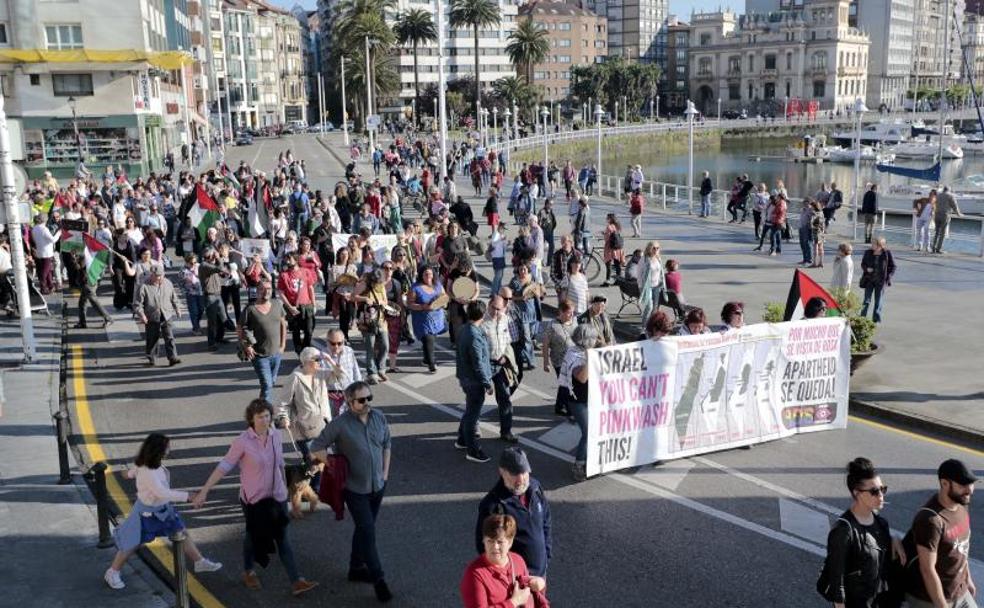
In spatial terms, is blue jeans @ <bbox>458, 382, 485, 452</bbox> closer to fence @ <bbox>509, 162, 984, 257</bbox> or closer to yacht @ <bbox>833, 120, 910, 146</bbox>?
fence @ <bbox>509, 162, 984, 257</bbox>

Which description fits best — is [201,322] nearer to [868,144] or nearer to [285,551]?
[285,551]

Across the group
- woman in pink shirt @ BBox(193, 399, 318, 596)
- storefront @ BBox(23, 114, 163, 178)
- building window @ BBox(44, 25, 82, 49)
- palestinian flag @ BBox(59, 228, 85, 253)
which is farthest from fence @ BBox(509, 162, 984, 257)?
building window @ BBox(44, 25, 82, 49)

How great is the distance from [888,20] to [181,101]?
14904 centimetres

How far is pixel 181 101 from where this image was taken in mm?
82062

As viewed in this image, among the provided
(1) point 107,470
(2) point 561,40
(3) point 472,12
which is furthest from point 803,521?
(2) point 561,40

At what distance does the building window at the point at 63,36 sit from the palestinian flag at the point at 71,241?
138 feet

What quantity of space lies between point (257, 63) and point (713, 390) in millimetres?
136603

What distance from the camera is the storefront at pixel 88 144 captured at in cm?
5553

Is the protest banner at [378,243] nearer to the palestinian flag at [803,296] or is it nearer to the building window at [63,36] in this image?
the palestinian flag at [803,296]

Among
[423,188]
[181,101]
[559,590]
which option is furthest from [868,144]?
[559,590]

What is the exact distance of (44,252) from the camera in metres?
21.4

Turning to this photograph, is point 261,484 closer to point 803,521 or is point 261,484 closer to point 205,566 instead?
point 205,566

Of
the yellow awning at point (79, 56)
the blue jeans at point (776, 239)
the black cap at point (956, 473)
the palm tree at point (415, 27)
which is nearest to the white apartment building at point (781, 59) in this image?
the palm tree at point (415, 27)

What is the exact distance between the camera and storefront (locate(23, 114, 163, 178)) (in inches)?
2186
